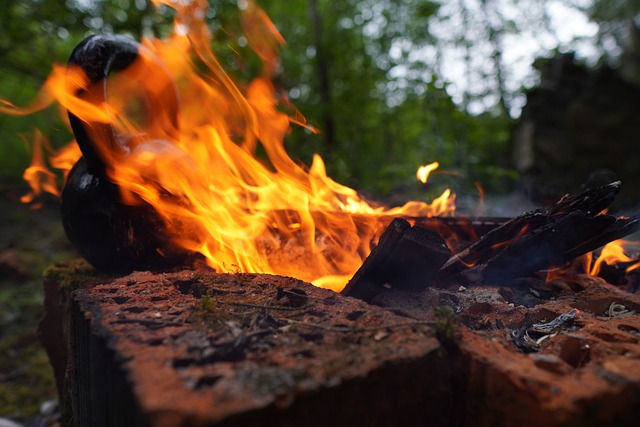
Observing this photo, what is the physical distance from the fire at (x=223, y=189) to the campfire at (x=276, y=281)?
0.01 metres

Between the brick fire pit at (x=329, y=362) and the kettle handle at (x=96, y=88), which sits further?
the kettle handle at (x=96, y=88)

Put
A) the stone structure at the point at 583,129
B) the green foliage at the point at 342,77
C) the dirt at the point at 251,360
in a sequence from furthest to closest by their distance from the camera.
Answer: the stone structure at the point at 583,129
the green foliage at the point at 342,77
the dirt at the point at 251,360

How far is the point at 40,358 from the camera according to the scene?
4180 mm

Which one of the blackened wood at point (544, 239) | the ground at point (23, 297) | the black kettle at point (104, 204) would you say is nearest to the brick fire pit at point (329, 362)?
the blackened wood at point (544, 239)

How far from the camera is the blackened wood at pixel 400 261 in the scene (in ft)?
6.43

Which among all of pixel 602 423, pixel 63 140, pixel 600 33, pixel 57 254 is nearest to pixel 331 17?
pixel 63 140

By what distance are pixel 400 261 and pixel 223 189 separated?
4.53 ft

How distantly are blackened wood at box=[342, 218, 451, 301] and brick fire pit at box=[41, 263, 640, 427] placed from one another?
13 cm

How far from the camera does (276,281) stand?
6.80 feet

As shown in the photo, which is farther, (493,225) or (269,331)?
(493,225)

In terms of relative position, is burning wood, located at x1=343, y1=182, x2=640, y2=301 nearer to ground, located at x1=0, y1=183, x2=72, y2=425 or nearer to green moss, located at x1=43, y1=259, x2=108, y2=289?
green moss, located at x1=43, y1=259, x2=108, y2=289

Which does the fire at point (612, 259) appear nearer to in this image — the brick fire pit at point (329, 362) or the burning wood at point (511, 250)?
the burning wood at point (511, 250)

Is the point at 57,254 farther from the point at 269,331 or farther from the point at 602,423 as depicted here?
the point at 602,423

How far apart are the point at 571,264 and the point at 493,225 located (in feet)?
1.77
